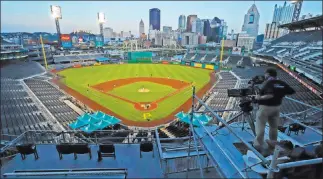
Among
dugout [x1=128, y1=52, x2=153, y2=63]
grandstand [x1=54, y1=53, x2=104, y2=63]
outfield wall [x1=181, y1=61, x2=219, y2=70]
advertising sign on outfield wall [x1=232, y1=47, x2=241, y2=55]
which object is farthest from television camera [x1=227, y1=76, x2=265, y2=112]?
grandstand [x1=54, y1=53, x2=104, y2=63]

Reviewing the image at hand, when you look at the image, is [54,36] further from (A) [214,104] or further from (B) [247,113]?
(B) [247,113]

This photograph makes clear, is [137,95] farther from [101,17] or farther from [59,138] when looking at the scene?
[101,17]

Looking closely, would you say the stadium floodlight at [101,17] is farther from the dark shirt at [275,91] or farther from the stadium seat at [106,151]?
the dark shirt at [275,91]

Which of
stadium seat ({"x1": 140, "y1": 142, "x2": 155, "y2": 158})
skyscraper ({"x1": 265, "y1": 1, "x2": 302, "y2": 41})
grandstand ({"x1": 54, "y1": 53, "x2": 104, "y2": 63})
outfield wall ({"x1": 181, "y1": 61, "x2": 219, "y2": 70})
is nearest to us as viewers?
stadium seat ({"x1": 140, "y1": 142, "x2": 155, "y2": 158})

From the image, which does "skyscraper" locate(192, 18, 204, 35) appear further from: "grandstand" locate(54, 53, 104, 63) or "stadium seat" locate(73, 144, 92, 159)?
"stadium seat" locate(73, 144, 92, 159)

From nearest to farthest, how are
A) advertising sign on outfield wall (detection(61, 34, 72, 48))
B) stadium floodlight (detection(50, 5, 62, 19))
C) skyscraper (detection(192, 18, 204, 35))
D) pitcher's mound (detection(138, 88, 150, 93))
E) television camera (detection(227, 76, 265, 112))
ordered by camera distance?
television camera (detection(227, 76, 265, 112)), pitcher's mound (detection(138, 88, 150, 93)), stadium floodlight (detection(50, 5, 62, 19)), advertising sign on outfield wall (detection(61, 34, 72, 48)), skyscraper (detection(192, 18, 204, 35))

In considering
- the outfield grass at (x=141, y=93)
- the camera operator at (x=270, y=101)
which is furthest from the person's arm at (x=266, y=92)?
the outfield grass at (x=141, y=93)

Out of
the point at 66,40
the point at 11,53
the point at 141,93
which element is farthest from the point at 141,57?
the point at 141,93
